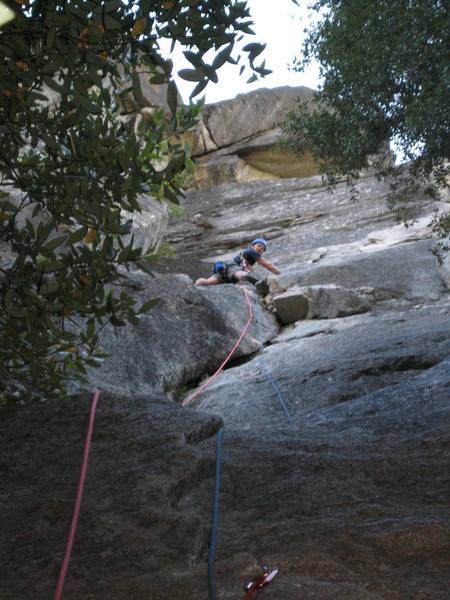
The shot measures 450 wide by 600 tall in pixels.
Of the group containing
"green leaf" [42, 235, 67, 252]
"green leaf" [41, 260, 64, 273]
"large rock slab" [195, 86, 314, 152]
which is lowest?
"green leaf" [41, 260, 64, 273]

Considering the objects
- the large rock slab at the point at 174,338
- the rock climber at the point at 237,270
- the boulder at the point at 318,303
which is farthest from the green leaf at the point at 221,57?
the rock climber at the point at 237,270

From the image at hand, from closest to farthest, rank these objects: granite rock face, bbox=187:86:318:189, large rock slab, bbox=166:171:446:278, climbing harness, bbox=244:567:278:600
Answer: climbing harness, bbox=244:567:278:600 < large rock slab, bbox=166:171:446:278 < granite rock face, bbox=187:86:318:189

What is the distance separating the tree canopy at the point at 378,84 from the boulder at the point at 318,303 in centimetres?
310

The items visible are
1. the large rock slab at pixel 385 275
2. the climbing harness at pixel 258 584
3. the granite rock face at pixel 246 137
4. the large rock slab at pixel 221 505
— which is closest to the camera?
the climbing harness at pixel 258 584

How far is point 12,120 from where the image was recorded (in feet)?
11.6

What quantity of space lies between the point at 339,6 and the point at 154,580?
25.3 feet

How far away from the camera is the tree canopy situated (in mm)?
7656

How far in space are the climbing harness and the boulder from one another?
32.5 feet

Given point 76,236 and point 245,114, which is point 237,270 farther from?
point 245,114

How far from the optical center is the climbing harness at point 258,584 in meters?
2.83

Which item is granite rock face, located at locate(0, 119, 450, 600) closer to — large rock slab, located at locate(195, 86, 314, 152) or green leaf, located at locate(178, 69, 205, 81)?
green leaf, located at locate(178, 69, 205, 81)

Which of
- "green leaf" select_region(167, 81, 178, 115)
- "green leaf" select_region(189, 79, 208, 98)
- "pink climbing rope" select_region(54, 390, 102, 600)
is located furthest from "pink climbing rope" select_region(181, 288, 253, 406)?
"green leaf" select_region(167, 81, 178, 115)

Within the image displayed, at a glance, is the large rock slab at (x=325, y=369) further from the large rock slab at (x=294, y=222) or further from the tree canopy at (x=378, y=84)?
the large rock slab at (x=294, y=222)

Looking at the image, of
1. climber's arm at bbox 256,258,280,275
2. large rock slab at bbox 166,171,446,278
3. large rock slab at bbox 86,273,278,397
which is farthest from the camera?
large rock slab at bbox 166,171,446,278
